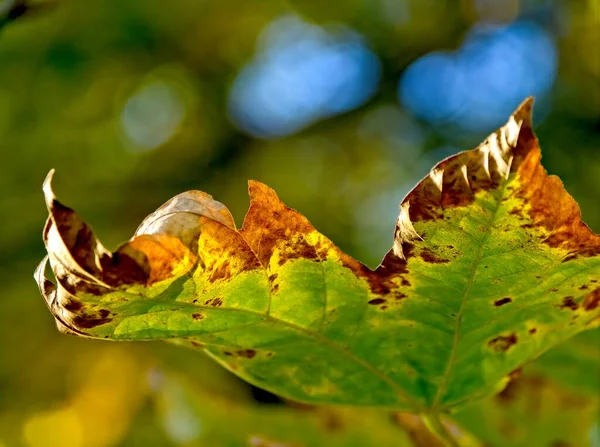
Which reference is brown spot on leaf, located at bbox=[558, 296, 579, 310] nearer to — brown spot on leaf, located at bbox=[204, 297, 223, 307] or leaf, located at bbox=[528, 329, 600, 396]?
brown spot on leaf, located at bbox=[204, 297, 223, 307]

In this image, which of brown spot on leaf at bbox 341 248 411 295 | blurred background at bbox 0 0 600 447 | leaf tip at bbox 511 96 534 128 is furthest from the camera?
blurred background at bbox 0 0 600 447

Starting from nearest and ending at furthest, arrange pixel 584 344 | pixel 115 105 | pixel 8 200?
pixel 584 344
pixel 8 200
pixel 115 105

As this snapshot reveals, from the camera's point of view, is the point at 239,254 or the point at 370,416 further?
the point at 370,416

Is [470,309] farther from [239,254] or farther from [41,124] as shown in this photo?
[41,124]

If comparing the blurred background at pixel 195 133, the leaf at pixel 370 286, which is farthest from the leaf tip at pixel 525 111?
the blurred background at pixel 195 133

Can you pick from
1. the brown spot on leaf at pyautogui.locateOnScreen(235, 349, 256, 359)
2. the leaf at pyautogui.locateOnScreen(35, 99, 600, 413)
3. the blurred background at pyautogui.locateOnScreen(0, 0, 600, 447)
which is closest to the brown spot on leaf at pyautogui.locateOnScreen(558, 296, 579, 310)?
the leaf at pyautogui.locateOnScreen(35, 99, 600, 413)

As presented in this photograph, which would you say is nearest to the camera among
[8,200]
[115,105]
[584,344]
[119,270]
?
[119,270]

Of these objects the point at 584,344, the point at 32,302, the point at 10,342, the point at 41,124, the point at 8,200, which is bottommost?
the point at 10,342

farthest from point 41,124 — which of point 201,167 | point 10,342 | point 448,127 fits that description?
point 448,127
